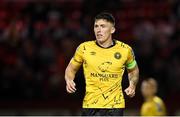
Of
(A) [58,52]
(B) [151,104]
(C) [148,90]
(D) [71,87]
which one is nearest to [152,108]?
(B) [151,104]

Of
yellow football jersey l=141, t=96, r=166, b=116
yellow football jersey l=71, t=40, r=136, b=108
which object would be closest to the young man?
yellow football jersey l=71, t=40, r=136, b=108

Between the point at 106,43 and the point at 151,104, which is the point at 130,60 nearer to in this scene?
the point at 106,43

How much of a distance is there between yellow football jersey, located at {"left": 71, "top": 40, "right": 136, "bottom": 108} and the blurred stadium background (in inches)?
174

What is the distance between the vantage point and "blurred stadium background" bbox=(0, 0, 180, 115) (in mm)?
12188

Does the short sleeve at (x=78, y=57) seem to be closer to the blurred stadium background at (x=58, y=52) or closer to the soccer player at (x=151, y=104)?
the soccer player at (x=151, y=104)

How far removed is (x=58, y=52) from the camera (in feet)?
41.2

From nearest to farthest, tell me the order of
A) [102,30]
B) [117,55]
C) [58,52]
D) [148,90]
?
[102,30]
[117,55]
[148,90]
[58,52]

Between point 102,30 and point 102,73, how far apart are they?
47cm

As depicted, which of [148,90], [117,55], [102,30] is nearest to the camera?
[102,30]

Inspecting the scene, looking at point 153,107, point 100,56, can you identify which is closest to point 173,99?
point 153,107

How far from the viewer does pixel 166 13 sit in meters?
14.2

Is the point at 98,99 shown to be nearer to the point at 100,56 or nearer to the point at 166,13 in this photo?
the point at 100,56

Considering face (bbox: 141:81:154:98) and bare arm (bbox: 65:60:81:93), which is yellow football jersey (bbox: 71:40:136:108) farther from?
face (bbox: 141:81:154:98)

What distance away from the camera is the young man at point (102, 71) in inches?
254
